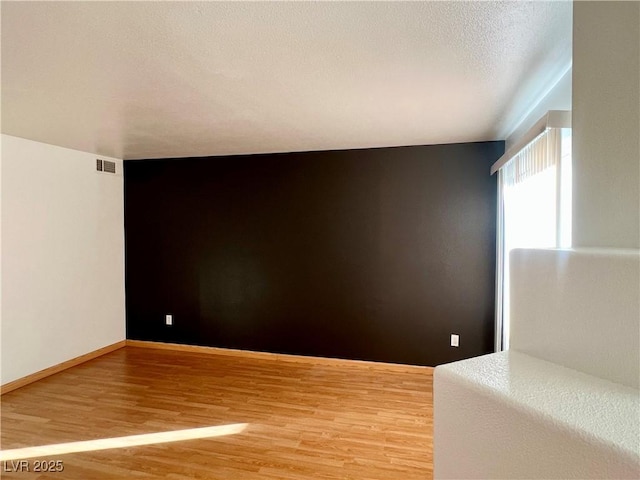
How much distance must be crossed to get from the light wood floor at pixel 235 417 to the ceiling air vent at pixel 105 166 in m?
2.29

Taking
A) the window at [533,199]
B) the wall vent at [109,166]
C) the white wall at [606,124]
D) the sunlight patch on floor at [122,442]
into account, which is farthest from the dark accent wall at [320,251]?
the white wall at [606,124]

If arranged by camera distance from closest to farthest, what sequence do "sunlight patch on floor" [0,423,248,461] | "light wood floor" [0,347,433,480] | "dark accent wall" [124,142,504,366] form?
"light wood floor" [0,347,433,480] → "sunlight patch on floor" [0,423,248,461] → "dark accent wall" [124,142,504,366]

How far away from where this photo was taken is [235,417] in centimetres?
299

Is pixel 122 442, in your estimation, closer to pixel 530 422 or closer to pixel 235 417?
pixel 235 417

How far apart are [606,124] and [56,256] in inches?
187

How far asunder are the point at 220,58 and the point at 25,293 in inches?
132

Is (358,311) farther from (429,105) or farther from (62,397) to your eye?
(62,397)

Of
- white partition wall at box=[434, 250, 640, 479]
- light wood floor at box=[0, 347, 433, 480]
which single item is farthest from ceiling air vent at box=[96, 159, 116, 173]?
white partition wall at box=[434, 250, 640, 479]

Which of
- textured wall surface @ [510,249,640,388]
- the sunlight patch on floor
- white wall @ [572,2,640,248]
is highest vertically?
white wall @ [572,2,640,248]

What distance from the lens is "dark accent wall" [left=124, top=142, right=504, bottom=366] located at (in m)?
3.88

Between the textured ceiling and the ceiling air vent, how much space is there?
3.69 ft

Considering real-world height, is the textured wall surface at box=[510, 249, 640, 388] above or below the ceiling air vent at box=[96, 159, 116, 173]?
below

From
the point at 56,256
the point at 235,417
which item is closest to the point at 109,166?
the point at 56,256

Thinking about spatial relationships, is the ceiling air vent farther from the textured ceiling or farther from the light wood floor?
the light wood floor
